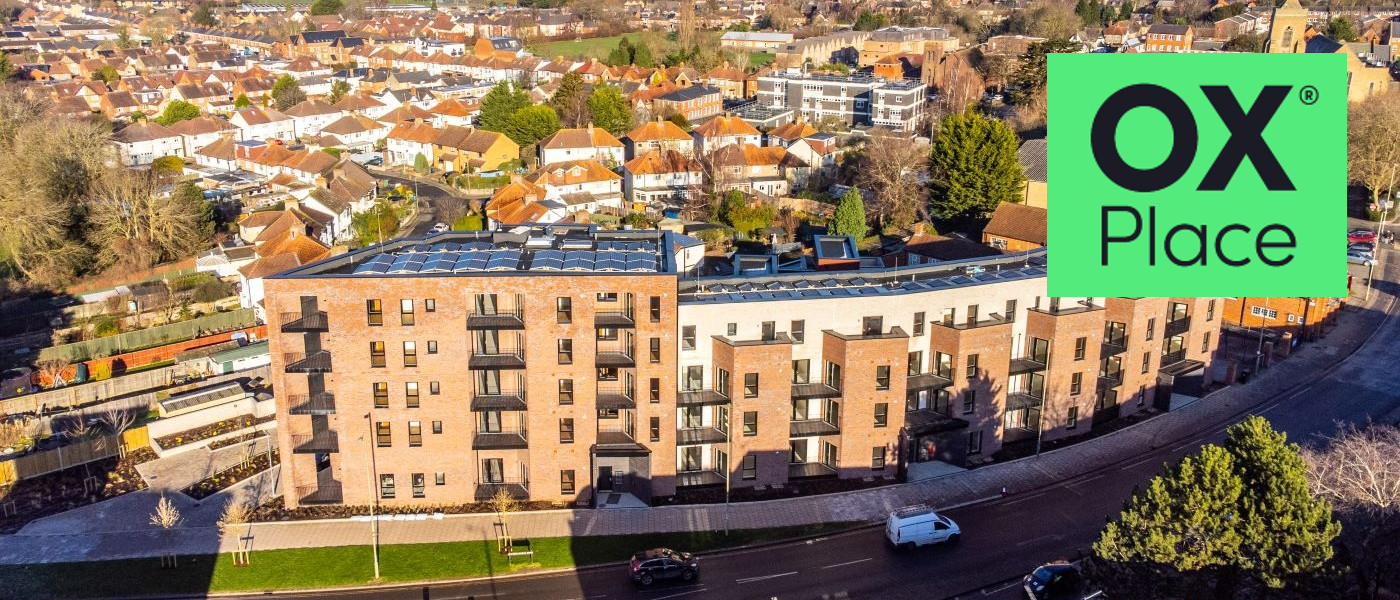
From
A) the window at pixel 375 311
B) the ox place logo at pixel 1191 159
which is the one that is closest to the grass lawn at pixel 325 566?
the window at pixel 375 311

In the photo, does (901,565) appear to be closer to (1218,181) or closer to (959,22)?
(1218,181)

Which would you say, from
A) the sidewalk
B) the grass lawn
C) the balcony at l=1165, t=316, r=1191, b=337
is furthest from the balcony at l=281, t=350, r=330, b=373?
the balcony at l=1165, t=316, r=1191, b=337

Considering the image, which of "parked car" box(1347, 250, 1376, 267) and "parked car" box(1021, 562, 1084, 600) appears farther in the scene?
"parked car" box(1347, 250, 1376, 267)

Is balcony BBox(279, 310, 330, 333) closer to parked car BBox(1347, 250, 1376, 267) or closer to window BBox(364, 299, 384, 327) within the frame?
window BBox(364, 299, 384, 327)

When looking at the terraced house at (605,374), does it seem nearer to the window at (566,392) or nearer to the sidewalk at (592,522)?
the window at (566,392)

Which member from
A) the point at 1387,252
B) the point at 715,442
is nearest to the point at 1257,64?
the point at 715,442

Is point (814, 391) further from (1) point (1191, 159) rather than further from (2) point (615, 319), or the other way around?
(1) point (1191, 159)

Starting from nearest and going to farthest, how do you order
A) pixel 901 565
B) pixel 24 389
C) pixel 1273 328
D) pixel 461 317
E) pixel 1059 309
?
pixel 901 565
pixel 461 317
pixel 1059 309
pixel 24 389
pixel 1273 328
